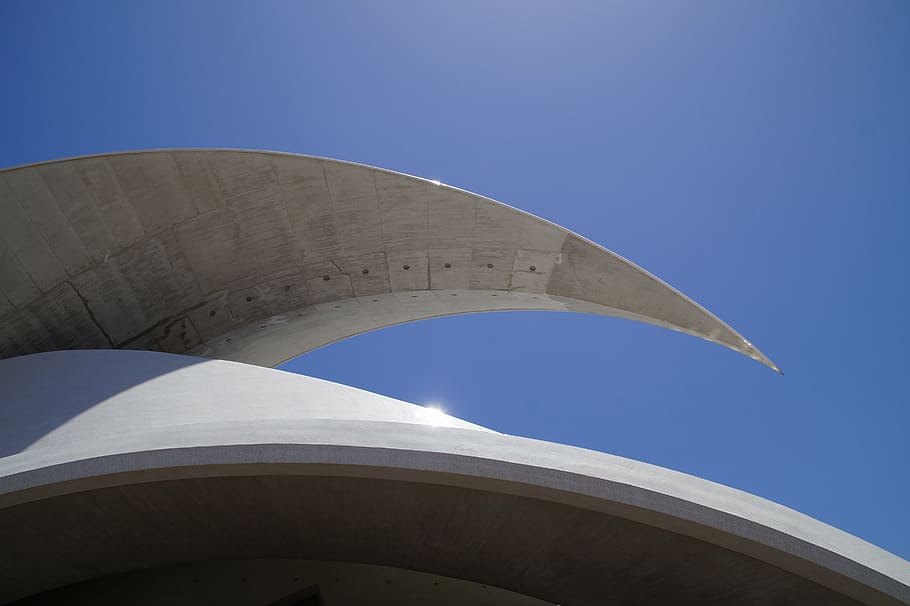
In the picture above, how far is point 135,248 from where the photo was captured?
33.0 ft

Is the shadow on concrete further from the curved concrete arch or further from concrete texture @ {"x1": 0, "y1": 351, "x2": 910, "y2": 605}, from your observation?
the curved concrete arch

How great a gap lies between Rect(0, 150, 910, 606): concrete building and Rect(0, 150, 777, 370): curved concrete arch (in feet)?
0.13

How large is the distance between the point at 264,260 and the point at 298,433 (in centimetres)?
832

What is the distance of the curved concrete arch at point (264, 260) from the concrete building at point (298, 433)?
0.13ft

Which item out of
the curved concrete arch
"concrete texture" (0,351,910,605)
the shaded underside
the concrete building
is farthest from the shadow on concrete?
the curved concrete arch

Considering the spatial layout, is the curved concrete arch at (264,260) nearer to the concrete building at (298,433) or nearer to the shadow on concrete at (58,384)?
the concrete building at (298,433)

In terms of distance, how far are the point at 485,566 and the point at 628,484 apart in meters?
1.74

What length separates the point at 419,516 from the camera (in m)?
3.96

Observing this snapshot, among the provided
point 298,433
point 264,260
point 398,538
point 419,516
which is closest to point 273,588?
point 398,538

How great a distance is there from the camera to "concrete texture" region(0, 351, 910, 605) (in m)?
3.06

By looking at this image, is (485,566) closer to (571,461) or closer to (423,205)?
(571,461)

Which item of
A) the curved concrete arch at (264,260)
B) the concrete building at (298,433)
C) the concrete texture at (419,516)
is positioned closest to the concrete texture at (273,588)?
the concrete building at (298,433)

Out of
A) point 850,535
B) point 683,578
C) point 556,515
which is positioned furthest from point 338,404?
point 850,535

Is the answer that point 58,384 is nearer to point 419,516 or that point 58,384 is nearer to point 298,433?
point 298,433
